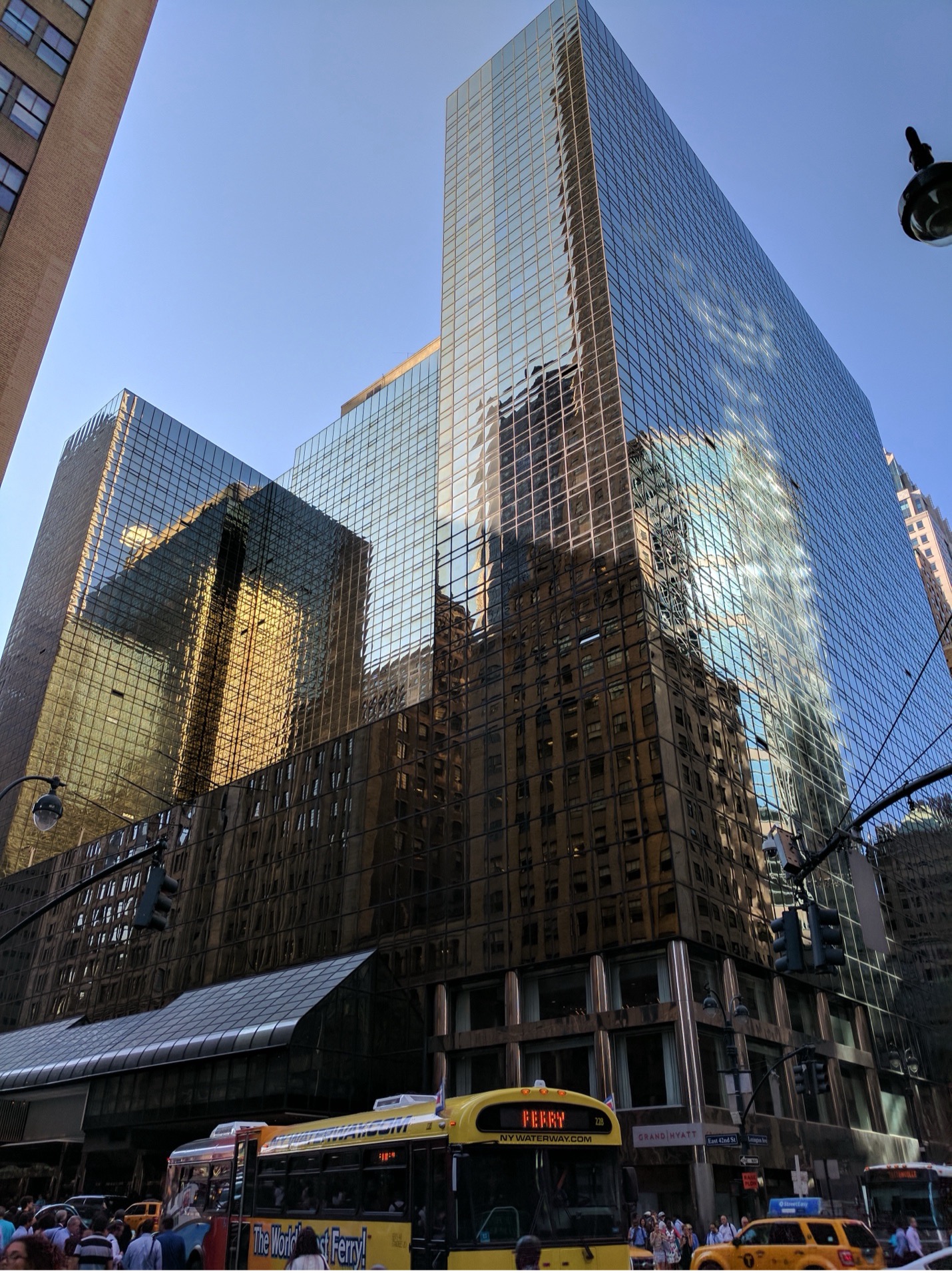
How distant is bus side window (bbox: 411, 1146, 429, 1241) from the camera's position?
12.4 meters

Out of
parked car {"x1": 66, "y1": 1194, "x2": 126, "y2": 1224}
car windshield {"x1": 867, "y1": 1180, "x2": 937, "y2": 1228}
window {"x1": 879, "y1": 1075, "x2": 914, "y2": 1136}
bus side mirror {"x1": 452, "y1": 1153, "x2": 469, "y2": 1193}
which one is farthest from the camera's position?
window {"x1": 879, "y1": 1075, "x2": 914, "y2": 1136}

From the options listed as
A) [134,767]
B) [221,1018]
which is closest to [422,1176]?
[221,1018]

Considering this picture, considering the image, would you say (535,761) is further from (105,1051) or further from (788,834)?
(105,1051)

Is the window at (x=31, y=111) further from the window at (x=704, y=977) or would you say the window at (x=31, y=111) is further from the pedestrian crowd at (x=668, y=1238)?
the window at (x=704, y=977)

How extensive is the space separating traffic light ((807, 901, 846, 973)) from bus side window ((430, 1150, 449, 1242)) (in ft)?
19.3

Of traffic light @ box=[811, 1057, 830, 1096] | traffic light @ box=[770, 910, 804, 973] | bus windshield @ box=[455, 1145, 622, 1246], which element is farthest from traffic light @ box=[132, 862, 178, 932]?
traffic light @ box=[811, 1057, 830, 1096]

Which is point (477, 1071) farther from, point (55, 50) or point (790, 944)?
point (55, 50)

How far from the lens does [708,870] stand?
4012 centimetres

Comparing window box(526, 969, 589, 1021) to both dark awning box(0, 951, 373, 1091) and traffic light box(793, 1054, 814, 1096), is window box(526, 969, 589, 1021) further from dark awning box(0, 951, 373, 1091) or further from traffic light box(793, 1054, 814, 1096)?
traffic light box(793, 1054, 814, 1096)

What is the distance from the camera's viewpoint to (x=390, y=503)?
75562 millimetres

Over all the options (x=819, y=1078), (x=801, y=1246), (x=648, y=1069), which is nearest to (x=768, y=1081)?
(x=648, y=1069)

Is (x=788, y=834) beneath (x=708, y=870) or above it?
above

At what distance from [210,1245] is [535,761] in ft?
89.8

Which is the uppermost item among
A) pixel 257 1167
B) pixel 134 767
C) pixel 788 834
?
pixel 134 767
